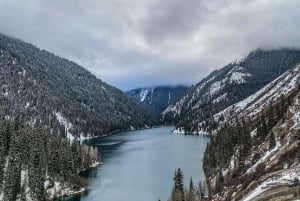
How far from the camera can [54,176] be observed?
14912cm

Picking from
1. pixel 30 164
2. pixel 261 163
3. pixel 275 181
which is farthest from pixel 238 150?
pixel 275 181

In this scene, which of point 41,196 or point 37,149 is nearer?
point 41,196

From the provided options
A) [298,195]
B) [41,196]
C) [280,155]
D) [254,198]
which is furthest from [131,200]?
[298,195]

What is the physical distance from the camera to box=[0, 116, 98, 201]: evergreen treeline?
413 feet

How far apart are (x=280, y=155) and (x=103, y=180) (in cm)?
8707

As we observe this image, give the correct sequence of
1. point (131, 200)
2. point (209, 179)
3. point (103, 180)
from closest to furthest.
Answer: point (131, 200) < point (209, 179) < point (103, 180)

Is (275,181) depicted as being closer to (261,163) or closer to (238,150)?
(261,163)

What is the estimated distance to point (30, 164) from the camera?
5527 inches

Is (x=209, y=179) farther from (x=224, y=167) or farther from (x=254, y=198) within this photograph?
(x=254, y=198)

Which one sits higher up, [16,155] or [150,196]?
[16,155]

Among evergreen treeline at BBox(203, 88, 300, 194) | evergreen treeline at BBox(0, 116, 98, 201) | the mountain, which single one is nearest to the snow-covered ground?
the mountain

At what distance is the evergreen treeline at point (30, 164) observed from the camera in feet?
413

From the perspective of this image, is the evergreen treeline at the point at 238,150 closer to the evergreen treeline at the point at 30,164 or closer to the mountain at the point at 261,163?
the mountain at the point at 261,163

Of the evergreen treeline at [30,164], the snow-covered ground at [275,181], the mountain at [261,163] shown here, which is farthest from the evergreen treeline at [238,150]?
the evergreen treeline at [30,164]
